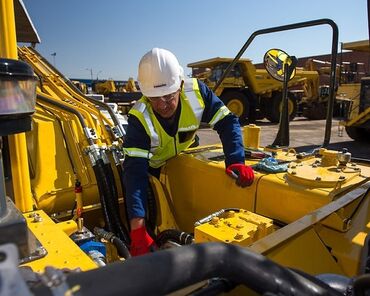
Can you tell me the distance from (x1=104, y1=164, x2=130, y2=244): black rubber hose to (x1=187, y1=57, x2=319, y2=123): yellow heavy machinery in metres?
9.44

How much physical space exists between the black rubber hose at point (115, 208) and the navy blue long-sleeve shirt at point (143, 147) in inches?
10.2

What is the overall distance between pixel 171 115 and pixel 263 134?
27.6ft

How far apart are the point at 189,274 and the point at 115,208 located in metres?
1.82

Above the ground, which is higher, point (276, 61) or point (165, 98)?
point (276, 61)

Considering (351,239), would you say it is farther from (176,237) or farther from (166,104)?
(166,104)

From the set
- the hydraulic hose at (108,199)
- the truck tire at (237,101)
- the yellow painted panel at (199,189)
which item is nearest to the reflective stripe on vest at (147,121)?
the yellow painted panel at (199,189)

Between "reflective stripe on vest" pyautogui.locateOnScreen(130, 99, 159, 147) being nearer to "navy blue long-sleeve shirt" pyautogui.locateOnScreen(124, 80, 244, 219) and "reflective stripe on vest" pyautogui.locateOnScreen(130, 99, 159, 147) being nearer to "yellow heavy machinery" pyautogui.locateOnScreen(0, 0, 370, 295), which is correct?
"navy blue long-sleeve shirt" pyautogui.locateOnScreen(124, 80, 244, 219)

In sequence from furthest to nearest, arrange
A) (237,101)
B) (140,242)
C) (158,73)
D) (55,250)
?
(237,101) → (158,73) → (140,242) → (55,250)

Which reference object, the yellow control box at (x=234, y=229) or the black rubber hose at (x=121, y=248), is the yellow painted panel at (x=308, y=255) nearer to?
the yellow control box at (x=234, y=229)

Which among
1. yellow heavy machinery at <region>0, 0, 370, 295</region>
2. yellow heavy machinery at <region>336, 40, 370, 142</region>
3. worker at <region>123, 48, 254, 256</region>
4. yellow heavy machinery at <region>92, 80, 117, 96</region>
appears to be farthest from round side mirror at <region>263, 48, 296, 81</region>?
yellow heavy machinery at <region>92, 80, 117, 96</region>

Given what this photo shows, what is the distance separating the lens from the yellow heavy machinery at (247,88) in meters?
11.9

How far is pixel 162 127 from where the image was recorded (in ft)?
7.15

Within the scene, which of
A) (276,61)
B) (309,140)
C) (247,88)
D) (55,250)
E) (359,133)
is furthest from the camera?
(247,88)

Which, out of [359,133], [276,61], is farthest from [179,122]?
[359,133]
